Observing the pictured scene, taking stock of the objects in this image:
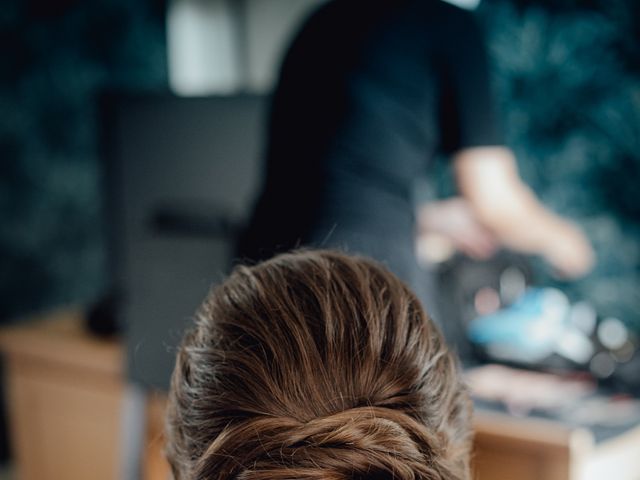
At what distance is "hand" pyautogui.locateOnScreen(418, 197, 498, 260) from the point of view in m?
1.75

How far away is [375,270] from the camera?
27.4 inches

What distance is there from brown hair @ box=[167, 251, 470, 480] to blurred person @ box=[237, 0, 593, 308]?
60 cm

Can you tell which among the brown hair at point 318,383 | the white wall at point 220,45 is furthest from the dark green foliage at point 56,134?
the brown hair at point 318,383

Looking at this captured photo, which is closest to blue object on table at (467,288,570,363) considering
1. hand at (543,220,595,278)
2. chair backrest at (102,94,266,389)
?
hand at (543,220,595,278)

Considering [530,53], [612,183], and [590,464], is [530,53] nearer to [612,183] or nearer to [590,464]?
[612,183]

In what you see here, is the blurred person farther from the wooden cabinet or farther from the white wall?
the white wall

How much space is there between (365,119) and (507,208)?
1.12ft

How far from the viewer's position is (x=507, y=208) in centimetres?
146

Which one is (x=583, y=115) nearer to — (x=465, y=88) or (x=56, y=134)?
(x=465, y=88)

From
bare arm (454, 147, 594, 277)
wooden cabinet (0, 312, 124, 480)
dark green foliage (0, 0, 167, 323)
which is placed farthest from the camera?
dark green foliage (0, 0, 167, 323)

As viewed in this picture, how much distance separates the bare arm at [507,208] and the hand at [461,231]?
0.68 ft

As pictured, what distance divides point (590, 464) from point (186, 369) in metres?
0.89

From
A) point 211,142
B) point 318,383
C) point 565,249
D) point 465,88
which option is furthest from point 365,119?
point 318,383

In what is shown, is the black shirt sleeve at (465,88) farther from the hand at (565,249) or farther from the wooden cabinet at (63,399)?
the wooden cabinet at (63,399)
